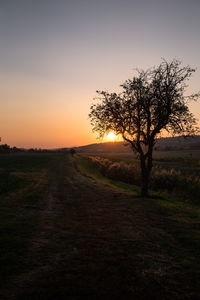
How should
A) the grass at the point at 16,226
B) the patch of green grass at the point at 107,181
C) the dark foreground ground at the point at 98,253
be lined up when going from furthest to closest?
the patch of green grass at the point at 107,181 < the grass at the point at 16,226 < the dark foreground ground at the point at 98,253

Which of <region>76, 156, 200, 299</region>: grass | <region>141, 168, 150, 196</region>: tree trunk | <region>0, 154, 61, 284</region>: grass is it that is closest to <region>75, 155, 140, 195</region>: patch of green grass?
<region>141, 168, 150, 196</region>: tree trunk

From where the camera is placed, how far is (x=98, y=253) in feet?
23.3

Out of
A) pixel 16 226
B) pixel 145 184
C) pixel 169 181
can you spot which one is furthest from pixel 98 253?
Result: pixel 169 181

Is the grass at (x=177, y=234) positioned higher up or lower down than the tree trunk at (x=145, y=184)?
lower down

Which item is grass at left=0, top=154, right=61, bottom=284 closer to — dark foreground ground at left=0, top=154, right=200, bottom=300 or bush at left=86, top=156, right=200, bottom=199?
dark foreground ground at left=0, top=154, right=200, bottom=300

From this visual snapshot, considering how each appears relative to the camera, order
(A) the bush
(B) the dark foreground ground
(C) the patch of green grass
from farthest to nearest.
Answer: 1. (C) the patch of green grass
2. (A) the bush
3. (B) the dark foreground ground

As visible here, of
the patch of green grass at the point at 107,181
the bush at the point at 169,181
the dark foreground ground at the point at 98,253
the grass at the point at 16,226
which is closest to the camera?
the dark foreground ground at the point at 98,253

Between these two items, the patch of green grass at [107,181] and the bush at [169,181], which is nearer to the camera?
the bush at [169,181]

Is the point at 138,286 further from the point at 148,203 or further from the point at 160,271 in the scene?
the point at 148,203

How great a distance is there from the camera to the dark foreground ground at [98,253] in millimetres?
4965

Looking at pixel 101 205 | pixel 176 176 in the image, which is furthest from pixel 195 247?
pixel 176 176

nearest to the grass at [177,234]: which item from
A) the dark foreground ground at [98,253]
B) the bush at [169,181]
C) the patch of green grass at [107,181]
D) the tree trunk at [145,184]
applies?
the dark foreground ground at [98,253]

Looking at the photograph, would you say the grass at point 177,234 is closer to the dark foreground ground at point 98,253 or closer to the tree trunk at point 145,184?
the dark foreground ground at point 98,253

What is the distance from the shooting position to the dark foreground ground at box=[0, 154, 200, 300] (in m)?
4.96
